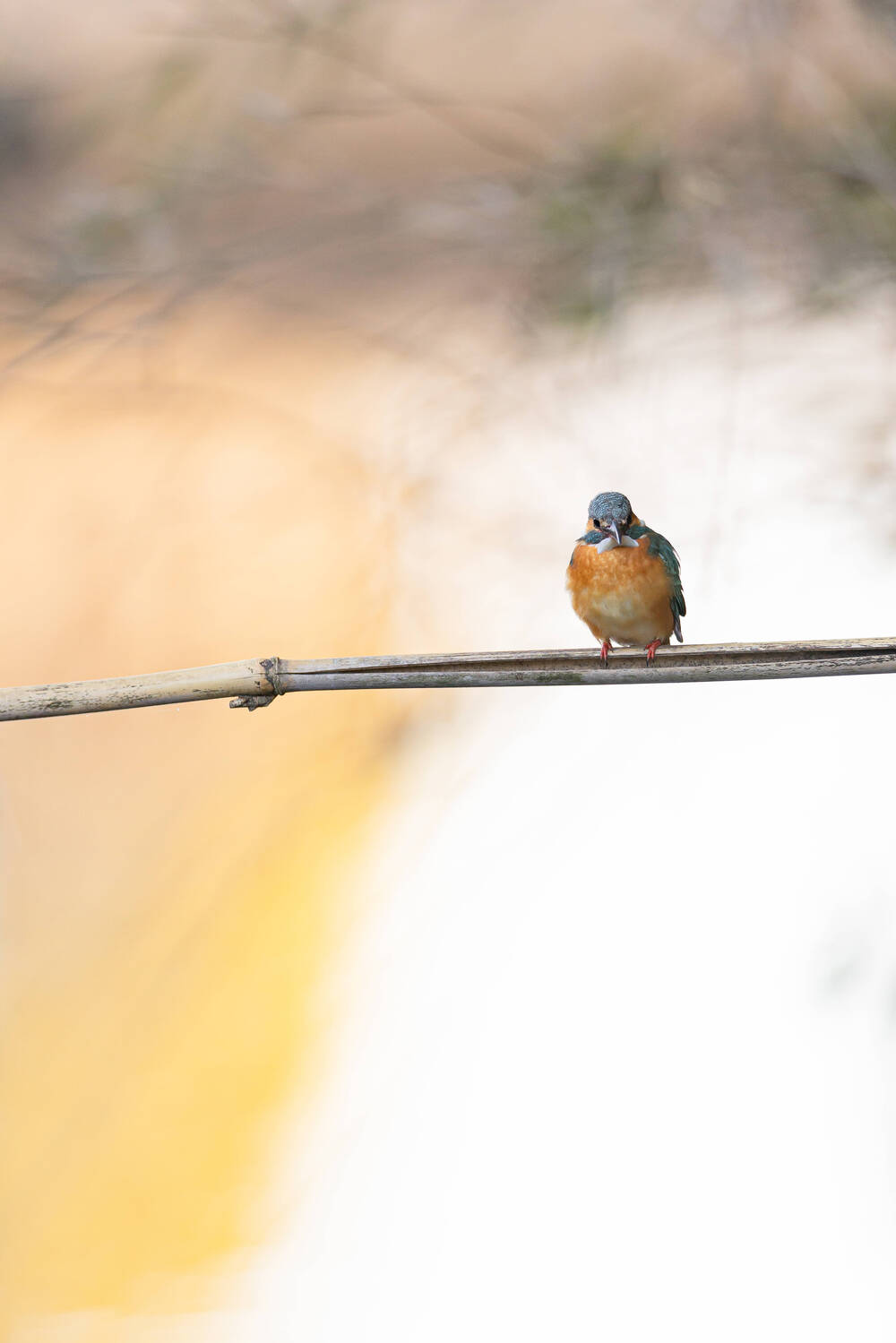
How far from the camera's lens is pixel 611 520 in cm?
103

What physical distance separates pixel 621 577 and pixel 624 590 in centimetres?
1

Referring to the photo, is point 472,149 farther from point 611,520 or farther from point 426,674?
point 426,674

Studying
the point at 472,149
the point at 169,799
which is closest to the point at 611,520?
the point at 472,149

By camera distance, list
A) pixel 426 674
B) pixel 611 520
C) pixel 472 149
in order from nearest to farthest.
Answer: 1. pixel 426 674
2. pixel 611 520
3. pixel 472 149

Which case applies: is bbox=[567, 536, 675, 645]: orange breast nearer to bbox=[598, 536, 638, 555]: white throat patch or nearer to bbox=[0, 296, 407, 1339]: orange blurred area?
bbox=[598, 536, 638, 555]: white throat patch

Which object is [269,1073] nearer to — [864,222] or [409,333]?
[409,333]

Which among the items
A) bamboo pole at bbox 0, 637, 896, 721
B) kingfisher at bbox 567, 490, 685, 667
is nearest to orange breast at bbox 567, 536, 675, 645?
kingfisher at bbox 567, 490, 685, 667

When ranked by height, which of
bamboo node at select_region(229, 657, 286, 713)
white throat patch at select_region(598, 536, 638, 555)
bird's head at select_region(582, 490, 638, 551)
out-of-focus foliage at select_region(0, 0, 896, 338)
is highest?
out-of-focus foliage at select_region(0, 0, 896, 338)

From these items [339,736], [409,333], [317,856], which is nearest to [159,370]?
[409,333]

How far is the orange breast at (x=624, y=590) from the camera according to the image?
1057mm

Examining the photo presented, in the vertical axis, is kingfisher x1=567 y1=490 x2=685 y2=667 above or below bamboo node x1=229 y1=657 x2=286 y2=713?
above

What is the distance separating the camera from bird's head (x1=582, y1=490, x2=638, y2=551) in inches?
40.8

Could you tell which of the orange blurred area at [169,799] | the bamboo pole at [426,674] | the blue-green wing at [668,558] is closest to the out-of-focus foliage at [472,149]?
the orange blurred area at [169,799]

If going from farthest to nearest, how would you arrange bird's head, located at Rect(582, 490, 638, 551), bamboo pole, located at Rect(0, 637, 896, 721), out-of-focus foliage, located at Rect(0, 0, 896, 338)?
out-of-focus foliage, located at Rect(0, 0, 896, 338), bird's head, located at Rect(582, 490, 638, 551), bamboo pole, located at Rect(0, 637, 896, 721)
